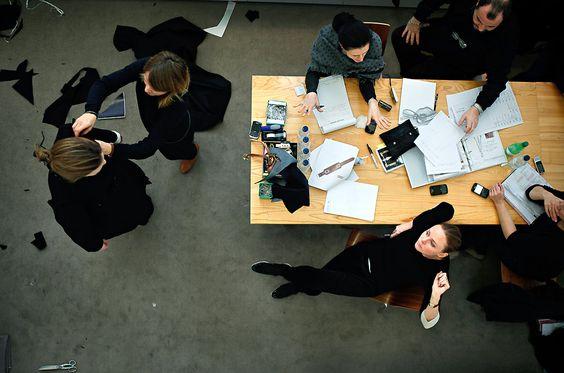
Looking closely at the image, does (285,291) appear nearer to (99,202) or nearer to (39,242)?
(99,202)

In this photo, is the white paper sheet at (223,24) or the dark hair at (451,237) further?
the white paper sheet at (223,24)

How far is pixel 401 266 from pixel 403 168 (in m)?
0.61

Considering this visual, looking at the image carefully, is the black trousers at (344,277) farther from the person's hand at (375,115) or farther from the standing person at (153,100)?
the standing person at (153,100)

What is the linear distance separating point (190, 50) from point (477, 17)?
7.24ft

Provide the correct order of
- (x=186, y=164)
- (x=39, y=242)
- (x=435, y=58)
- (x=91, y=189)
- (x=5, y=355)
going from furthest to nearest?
(x=186, y=164) < (x=39, y=242) < (x=435, y=58) < (x=5, y=355) < (x=91, y=189)

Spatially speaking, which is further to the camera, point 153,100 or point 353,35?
point 153,100

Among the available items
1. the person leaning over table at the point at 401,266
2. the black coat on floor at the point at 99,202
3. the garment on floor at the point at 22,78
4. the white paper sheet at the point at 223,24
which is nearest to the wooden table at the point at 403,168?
the person leaning over table at the point at 401,266

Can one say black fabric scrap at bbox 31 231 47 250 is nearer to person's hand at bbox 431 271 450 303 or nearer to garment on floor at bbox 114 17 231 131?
garment on floor at bbox 114 17 231 131

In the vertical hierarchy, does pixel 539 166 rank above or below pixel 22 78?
above

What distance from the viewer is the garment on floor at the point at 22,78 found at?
11.9ft

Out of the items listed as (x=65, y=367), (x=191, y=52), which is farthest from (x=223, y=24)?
(x=65, y=367)

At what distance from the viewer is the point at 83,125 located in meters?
2.44

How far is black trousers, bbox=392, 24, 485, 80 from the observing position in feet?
10.2

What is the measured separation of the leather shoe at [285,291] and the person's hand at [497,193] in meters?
1.47
